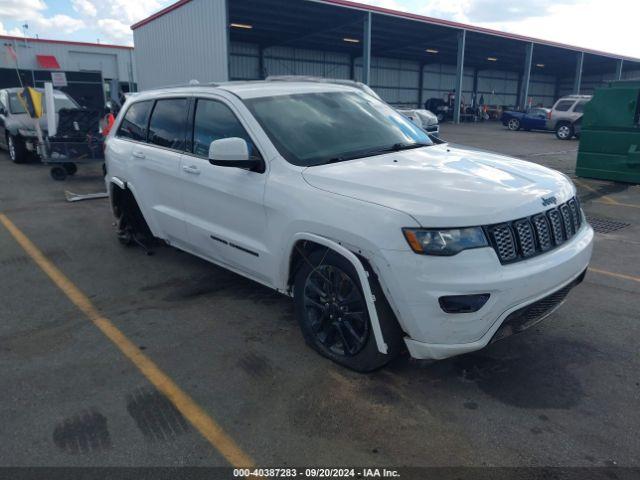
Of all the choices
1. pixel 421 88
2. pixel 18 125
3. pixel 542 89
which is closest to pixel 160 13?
pixel 18 125

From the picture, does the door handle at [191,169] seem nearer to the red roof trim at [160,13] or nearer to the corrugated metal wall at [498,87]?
the red roof trim at [160,13]

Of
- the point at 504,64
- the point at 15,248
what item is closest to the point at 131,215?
the point at 15,248

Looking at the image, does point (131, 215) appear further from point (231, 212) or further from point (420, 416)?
point (420, 416)

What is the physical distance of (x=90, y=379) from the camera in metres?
3.26

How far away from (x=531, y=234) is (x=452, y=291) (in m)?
0.66

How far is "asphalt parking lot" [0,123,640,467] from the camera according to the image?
8.52ft

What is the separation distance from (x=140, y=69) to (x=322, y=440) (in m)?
28.9

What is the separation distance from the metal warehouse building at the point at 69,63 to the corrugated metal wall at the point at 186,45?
301 centimetres

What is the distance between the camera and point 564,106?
2247cm

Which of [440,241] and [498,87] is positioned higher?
[498,87]

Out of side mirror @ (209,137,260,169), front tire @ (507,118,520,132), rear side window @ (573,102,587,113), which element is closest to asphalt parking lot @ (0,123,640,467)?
side mirror @ (209,137,260,169)

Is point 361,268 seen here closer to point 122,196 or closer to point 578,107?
point 122,196

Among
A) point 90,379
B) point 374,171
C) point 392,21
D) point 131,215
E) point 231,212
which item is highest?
point 392,21

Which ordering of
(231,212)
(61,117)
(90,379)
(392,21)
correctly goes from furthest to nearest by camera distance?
(392,21), (61,117), (231,212), (90,379)
